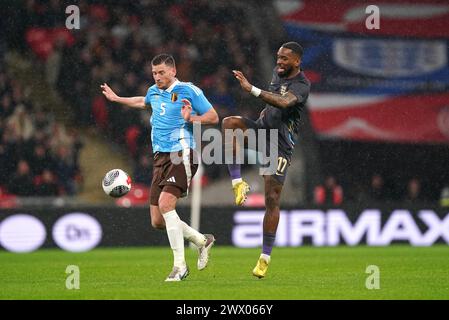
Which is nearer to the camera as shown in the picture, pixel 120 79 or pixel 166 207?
pixel 166 207

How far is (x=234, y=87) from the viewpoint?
65.9ft

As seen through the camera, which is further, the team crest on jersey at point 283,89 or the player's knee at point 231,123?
the team crest on jersey at point 283,89

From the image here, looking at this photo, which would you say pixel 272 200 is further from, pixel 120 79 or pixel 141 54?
pixel 141 54

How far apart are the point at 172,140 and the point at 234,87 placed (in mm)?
10147

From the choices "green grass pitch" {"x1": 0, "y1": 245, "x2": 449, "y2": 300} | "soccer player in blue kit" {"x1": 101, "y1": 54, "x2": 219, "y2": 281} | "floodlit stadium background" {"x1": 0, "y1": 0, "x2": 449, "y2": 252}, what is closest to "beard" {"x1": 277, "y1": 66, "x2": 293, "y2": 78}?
"soccer player in blue kit" {"x1": 101, "y1": 54, "x2": 219, "y2": 281}

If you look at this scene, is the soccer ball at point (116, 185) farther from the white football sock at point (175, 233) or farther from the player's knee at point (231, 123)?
the player's knee at point (231, 123)

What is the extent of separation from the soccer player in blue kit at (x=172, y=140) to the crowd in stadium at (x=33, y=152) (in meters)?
7.68

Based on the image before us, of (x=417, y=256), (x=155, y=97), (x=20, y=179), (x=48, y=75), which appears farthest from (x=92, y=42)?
(x=155, y=97)

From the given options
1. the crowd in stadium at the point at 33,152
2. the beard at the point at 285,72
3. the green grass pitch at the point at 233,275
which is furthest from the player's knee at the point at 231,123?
the crowd in stadium at the point at 33,152

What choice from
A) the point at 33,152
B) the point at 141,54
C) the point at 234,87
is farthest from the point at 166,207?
the point at 141,54

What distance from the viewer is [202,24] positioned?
2092cm

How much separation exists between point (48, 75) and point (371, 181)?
6674 mm

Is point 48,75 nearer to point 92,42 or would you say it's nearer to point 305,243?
point 92,42

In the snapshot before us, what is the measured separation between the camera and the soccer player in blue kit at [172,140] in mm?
9828
